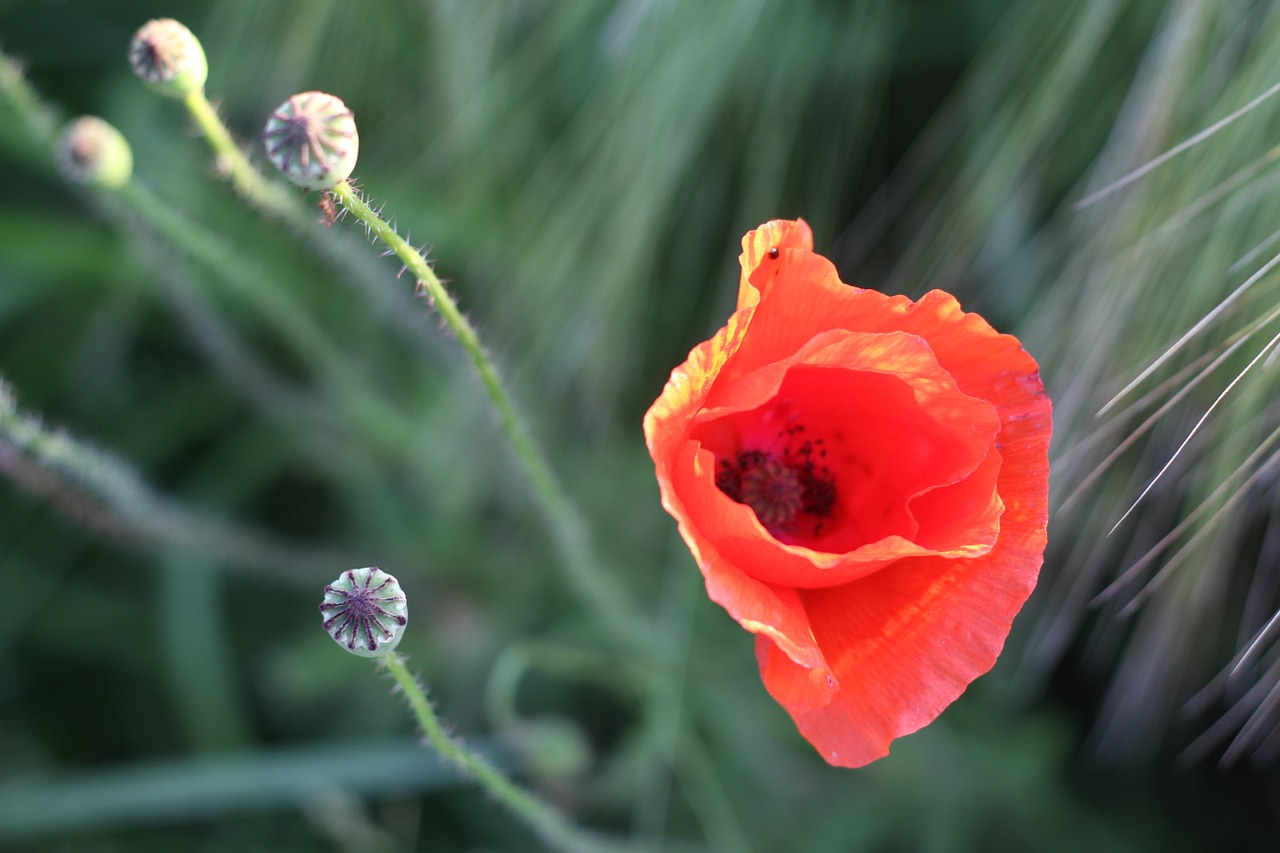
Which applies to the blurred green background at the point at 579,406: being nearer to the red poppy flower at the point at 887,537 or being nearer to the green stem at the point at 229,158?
the green stem at the point at 229,158

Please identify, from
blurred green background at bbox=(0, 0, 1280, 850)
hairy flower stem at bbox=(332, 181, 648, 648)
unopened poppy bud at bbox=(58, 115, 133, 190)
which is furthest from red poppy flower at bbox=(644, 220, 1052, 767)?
unopened poppy bud at bbox=(58, 115, 133, 190)

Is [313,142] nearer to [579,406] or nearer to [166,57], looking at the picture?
[166,57]

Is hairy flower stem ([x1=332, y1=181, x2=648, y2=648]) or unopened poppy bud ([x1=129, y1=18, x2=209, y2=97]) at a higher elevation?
unopened poppy bud ([x1=129, y1=18, x2=209, y2=97])

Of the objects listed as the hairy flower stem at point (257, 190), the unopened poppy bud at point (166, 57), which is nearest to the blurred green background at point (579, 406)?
the hairy flower stem at point (257, 190)

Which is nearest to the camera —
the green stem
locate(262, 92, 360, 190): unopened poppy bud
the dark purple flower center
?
locate(262, 92, 360, 190): unopened poppy bud

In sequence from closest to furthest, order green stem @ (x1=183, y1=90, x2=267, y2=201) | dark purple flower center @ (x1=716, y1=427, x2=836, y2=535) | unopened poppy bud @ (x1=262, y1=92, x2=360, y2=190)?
unopened poppy bud @ (x1=262, y1=92, x2=360, y2=190)
green stem @ (x1=183, y1=90, x2=267, y2=201)
dark purple flower center @ (x1=716, y1=427, x2=836, y2=535)

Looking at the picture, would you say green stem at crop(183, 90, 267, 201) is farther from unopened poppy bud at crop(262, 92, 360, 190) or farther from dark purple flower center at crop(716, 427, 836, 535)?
dark purple flower center at crop(716, 427, 836, 535)
